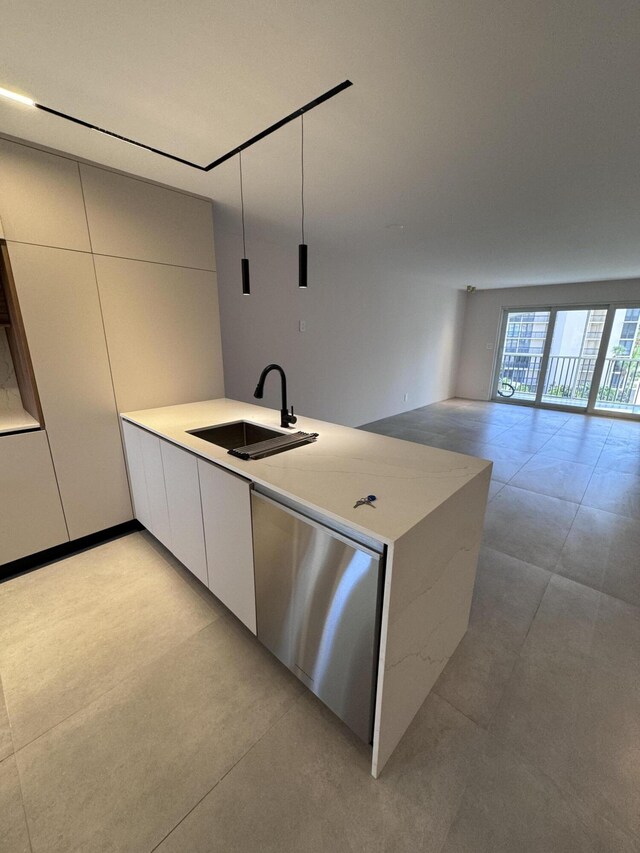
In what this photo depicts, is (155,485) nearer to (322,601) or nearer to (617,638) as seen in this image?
(322,601)

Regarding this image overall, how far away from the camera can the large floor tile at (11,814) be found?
37.6 inches

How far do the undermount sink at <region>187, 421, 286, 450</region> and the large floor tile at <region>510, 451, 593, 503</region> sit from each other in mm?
2582

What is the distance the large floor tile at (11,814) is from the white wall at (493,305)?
26.1 ft

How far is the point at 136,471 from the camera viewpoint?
7.40 feet

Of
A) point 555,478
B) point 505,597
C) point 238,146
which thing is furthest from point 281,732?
point 555,478

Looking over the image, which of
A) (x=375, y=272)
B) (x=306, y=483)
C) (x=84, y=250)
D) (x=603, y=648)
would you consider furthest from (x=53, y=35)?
(x=375, y=272)

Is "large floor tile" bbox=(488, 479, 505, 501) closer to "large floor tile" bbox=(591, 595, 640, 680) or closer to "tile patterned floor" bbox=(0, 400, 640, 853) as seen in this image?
"tile patterned floor" bbox=(0, 400, 640, 853)

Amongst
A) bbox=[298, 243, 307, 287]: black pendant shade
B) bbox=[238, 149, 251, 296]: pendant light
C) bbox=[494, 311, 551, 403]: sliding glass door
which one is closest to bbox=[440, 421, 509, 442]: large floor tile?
bbox=[494, 311, 551, 403]: sliding glass door

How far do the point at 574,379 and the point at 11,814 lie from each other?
26.6 feet

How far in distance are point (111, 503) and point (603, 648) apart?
2936 mm

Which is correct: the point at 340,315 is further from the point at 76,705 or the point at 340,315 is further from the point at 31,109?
the point at 76,705

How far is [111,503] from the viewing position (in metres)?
2.36

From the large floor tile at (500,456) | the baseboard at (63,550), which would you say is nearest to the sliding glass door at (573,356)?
the large floor tile at (500,456)

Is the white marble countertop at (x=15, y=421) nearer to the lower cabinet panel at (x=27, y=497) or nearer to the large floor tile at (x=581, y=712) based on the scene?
the lower cabinet panel at (x=27, y=497)
